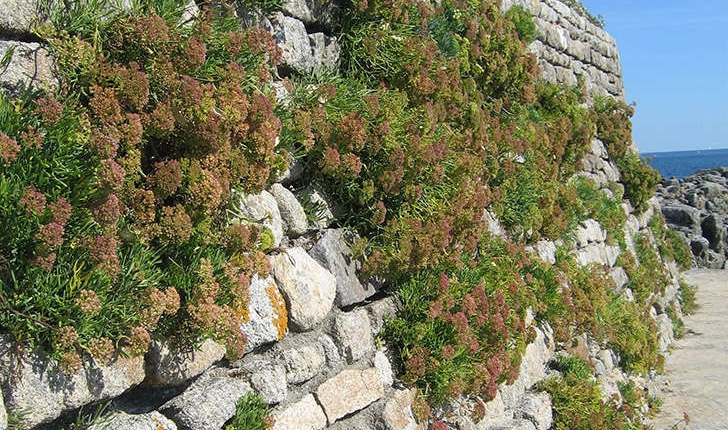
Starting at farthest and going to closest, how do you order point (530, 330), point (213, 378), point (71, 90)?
point (530, 330) → point (213, 378) → point (71, 90)

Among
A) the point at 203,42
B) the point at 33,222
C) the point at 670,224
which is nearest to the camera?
the point at 33,222

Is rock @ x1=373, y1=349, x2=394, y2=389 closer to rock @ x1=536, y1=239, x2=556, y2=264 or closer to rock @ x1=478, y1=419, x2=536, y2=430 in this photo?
rock @ x1=478, y1=419, x2=536, y2=430

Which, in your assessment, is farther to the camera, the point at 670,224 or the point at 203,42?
the point at 670,224

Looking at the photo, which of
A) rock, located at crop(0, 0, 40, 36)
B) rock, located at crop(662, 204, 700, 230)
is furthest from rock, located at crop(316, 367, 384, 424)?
rock, located at crop(662, 204, 700, 230)

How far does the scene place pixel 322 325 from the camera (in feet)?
12.8

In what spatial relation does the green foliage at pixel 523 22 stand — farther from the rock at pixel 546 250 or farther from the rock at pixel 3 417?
the rock at pixel 3 417

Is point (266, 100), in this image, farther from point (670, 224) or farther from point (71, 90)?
point (670, 224)

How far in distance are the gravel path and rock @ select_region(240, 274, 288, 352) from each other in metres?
5.14

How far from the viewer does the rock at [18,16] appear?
8.91 feet

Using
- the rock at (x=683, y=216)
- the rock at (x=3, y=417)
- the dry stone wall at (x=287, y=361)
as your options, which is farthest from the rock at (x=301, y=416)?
the rock at (x=683, y=216)

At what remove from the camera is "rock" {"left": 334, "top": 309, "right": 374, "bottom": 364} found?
3913mm

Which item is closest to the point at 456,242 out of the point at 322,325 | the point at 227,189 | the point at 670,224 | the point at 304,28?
the point at 322,325

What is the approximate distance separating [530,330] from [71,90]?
164 inches

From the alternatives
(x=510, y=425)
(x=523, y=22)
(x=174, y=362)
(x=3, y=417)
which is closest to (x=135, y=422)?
(x=174, y=362)
